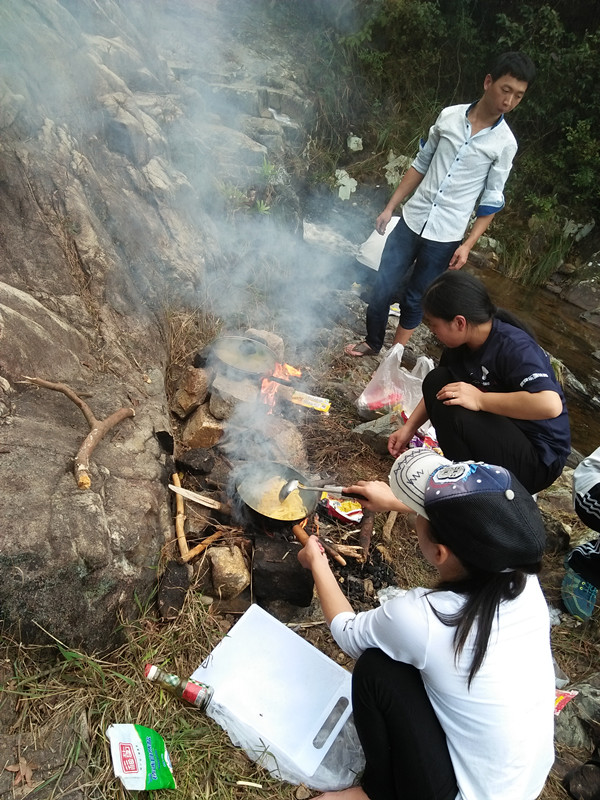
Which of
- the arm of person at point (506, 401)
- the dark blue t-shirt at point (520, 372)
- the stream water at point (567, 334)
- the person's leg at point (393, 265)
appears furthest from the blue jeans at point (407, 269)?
the stream water at point (567, 334)

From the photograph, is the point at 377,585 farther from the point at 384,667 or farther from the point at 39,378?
the point at 39,378

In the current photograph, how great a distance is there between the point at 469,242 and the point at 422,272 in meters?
0.47

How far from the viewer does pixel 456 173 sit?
13.5 feet

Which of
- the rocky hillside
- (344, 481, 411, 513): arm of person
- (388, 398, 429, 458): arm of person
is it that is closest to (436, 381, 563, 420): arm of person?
(388, 398, 429, 458): arm of person

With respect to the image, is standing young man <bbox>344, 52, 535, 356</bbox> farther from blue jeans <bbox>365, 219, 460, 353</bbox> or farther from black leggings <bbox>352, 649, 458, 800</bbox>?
black leggings <bbox>352, 649, 458, 800</bbox>

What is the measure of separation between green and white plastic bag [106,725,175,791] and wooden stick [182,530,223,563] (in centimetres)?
86

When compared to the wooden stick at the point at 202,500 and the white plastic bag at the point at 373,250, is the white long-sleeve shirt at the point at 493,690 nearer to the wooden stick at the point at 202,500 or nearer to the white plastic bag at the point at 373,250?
the wooden stick at the point at 202,500

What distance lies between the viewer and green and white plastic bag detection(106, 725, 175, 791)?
197cm

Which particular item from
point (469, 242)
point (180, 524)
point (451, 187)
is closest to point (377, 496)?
point (180, 524)

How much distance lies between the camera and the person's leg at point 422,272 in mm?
4398

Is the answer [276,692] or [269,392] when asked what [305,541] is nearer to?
[276,692]

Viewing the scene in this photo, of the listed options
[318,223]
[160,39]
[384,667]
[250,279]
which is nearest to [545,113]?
[318,223]

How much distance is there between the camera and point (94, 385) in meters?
3.11

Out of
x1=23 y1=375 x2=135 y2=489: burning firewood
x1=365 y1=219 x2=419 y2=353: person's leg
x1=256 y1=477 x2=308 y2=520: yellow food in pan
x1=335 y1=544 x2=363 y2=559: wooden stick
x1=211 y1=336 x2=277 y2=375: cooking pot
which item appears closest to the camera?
x1=23 y1=375 x2=135 y2=489: burning firewood
